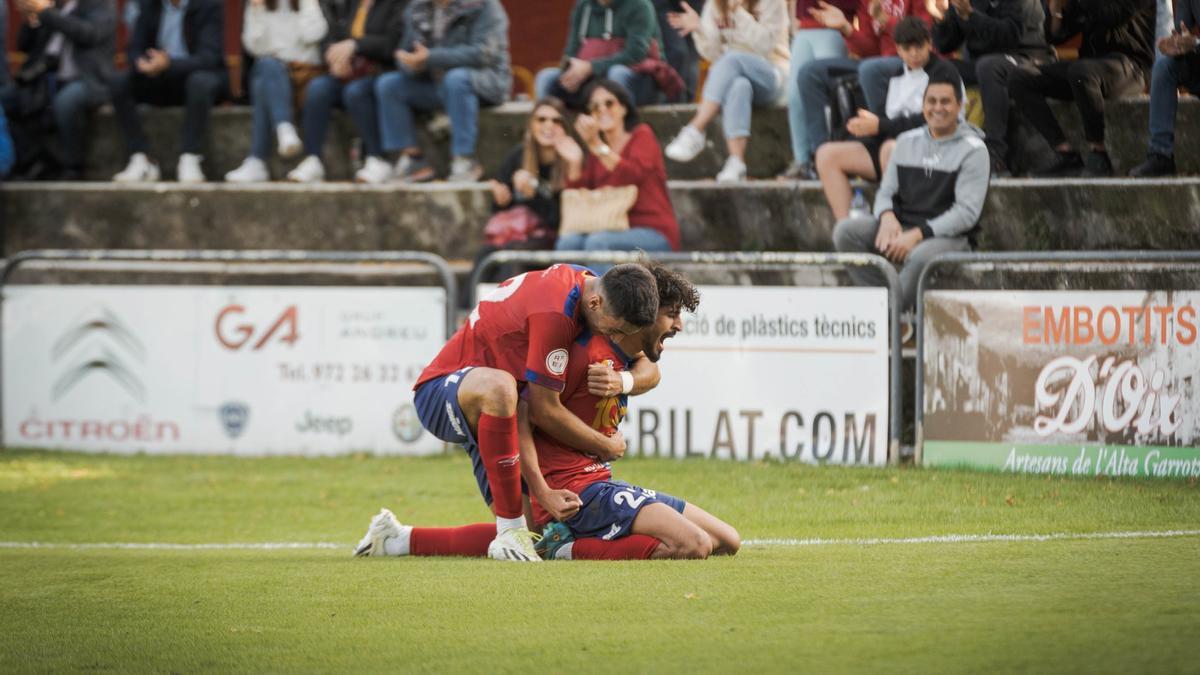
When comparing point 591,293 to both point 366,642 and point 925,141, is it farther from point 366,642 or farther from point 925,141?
point 925,141

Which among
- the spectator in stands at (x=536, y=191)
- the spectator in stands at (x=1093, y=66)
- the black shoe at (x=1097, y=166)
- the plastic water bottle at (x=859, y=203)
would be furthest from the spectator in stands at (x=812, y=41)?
the black shoe at (x=1097, y=166)

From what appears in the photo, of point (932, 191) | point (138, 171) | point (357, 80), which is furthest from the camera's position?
point (138, 171)

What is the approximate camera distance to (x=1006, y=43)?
12.8 m

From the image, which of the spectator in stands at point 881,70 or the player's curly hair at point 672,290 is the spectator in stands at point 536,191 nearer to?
the spectator in stands at point 881,70

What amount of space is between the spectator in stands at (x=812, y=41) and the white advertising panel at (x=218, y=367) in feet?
10.7

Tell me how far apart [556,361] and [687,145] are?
702 centimetres

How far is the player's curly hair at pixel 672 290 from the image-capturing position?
801 centimetres

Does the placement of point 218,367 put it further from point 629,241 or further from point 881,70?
point 881,70

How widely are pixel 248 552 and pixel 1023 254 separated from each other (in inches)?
211

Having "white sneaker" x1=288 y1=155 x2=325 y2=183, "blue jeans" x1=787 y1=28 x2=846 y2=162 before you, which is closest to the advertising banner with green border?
"blue jeans" x1=787 y1=28 x2=846 y2=162

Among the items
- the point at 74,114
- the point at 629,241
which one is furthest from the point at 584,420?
the point at 74,114

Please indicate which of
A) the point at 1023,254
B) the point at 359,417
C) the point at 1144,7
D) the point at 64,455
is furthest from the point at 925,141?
the point at 64,455

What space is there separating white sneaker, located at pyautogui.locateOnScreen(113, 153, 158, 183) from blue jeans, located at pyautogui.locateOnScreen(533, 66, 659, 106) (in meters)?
4.26

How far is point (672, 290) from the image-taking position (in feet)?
26.3
